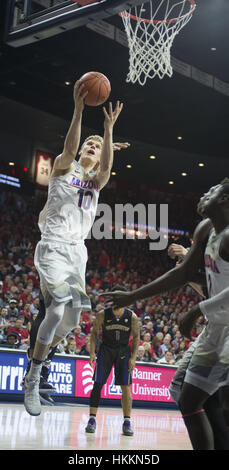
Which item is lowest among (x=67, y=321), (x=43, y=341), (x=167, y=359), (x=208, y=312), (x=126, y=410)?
(x=167, y=359)

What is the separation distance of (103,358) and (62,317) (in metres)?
3.15

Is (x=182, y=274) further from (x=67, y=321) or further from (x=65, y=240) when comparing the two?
(x=67, y=321)

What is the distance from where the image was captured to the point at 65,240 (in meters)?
5.52

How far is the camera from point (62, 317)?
18.0 feet

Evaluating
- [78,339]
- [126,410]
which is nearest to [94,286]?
[78,339]

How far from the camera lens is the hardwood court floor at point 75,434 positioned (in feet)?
19.2

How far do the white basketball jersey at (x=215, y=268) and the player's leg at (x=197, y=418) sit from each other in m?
0.64

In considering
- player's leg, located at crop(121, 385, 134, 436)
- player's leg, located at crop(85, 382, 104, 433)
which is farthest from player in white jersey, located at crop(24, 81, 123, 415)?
player's leg, located at crop(121, 385, 134, 436)

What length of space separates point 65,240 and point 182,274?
78.6 inches

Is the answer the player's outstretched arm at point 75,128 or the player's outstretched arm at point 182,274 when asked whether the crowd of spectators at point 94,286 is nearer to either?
the player's outstretched arm at point 75,128

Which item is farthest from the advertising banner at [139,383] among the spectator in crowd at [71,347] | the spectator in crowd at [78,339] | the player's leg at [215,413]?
the player's leg at [215,413]

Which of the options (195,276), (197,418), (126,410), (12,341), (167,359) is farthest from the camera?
(167,359)

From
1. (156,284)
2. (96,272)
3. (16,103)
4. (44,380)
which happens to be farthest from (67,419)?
(16,103)
